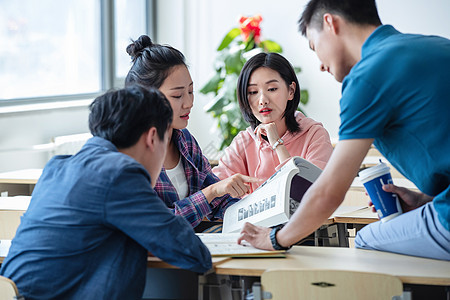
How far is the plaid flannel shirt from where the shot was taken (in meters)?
2.26

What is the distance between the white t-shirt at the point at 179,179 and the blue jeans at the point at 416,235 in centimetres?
88

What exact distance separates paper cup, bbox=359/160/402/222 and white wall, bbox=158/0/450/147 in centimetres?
414

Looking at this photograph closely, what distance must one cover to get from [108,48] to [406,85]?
438 cm

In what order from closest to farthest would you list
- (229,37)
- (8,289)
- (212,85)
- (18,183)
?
(8,289) → (18,183) → (212,85) → (229,37)

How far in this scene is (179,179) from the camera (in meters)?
2.44

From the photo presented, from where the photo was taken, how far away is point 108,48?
18.3 feet

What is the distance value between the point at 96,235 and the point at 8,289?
0.25 m

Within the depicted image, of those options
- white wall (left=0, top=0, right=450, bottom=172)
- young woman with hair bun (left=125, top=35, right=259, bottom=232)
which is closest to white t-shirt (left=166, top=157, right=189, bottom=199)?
young woman with hair bun (left=125, top=35, right=259, bottom=232)

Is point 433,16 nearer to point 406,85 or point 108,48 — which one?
point 108,48

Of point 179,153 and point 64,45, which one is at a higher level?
point 64,45

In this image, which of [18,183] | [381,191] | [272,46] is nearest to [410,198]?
[381,191]

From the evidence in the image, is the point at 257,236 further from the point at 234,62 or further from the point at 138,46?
the point at 234,62

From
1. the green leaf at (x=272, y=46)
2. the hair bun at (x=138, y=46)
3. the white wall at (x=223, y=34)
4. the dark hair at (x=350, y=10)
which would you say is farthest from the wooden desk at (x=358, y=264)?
the green leaf at (x=272, y=46)

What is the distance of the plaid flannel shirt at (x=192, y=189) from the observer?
226cm
